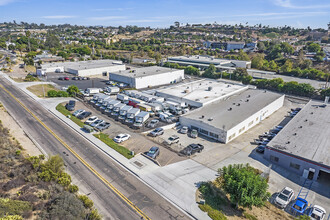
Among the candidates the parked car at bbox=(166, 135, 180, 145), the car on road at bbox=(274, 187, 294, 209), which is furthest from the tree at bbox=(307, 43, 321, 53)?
the car on road at bbox=(274, 187, 294, 209)

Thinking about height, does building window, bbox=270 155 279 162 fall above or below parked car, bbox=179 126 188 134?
below

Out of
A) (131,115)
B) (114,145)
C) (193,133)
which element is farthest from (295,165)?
(131,115)

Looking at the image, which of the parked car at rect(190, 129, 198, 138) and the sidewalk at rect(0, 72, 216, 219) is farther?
the parked car at rect(190, 129, 198, 138)

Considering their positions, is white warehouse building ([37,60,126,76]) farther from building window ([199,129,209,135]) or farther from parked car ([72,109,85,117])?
building window ([199,129,209,135])

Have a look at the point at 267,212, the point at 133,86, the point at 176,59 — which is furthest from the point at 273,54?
the point at 267,212

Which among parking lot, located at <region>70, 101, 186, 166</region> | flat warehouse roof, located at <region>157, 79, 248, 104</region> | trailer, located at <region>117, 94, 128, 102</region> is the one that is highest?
flat warehouse roof, located at <region>157, 79, 248, 104</region>

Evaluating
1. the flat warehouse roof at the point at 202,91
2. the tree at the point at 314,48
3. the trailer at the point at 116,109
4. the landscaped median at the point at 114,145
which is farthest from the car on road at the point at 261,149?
the tree at the point at 314,48

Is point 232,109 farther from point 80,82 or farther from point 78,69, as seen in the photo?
point 78,69
